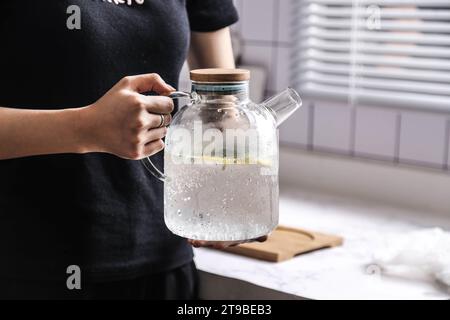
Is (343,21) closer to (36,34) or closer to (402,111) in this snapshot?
(402,111)

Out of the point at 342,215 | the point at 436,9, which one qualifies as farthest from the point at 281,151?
the point at 436,9

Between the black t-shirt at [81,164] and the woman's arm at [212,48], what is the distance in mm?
113

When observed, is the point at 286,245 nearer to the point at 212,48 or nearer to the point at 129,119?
the point at 212,48

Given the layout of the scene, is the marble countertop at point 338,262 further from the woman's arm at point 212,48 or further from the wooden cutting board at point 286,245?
the woman's arm at point 212,48

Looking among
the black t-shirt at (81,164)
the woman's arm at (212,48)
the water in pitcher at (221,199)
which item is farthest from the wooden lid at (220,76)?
the woman's arm at (212,48)

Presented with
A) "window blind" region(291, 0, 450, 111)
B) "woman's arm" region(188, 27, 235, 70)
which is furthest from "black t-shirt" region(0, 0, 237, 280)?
"window blind" region(291, 0, 450, 111)

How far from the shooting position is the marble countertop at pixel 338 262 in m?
1.30

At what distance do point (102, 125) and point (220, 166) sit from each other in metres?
0.16

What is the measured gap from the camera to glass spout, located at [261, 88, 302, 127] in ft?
3.54

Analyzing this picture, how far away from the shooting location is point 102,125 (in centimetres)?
93

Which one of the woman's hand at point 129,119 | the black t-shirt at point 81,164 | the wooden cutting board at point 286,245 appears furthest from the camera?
the wooden cutting board at point 286,245

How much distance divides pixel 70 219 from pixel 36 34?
0.28 meters

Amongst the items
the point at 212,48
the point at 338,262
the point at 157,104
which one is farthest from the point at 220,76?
the point at 338,262

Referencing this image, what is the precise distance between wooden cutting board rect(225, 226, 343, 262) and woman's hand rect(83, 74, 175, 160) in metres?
0.55
